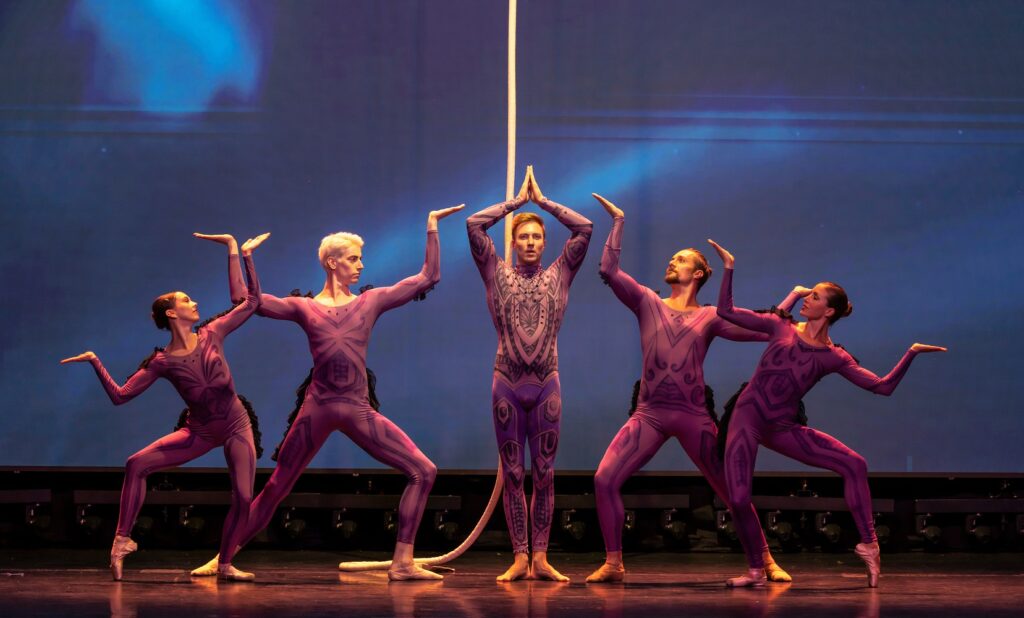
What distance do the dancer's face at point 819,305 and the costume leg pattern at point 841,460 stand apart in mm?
526

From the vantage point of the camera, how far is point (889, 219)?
23.8 ft

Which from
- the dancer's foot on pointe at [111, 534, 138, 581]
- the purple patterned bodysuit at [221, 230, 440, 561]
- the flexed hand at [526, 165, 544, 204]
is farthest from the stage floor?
the flexed hand at [526, 165, 544, 204]

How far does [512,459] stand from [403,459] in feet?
1.62

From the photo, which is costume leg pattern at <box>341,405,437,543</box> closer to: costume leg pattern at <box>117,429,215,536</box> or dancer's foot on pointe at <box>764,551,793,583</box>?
costume leg pattern at <box>117,429,215,536</box>

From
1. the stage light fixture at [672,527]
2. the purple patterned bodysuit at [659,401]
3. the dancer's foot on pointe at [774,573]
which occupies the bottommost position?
the stage light fixture at [672,527]

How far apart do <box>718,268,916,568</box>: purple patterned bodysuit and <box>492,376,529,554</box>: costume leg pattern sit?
3.11ft

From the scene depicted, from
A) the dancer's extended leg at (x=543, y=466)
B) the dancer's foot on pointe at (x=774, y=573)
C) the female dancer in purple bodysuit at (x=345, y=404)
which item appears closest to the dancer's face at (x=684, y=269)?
the dancer's extended leg at (x=543, y=466)

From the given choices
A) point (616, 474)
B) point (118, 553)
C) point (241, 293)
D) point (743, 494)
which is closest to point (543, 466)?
point (616, 474)

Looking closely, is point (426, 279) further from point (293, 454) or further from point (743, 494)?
point (743, 494)

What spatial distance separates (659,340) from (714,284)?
5.56 ft

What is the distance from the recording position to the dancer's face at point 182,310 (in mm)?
5680

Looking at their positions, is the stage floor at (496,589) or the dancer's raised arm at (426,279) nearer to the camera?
the stage floor at (496,589)

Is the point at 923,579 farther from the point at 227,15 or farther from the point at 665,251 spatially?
the point at 227,15

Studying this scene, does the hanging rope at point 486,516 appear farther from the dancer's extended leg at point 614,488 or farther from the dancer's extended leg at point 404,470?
the dancer's extended leg at point 614,488
